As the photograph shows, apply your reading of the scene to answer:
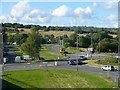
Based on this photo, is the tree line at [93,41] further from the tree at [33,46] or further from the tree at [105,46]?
the tree at [33,46]

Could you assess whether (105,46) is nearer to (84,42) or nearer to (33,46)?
(84,42)

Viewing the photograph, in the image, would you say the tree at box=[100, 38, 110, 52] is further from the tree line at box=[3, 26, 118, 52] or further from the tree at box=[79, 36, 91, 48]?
the tree at box=[79, 36, 91, 48]

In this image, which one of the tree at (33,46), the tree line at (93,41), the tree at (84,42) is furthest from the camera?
the tree at (84,42)

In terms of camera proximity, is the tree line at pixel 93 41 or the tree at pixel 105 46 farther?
the tree line at pixel 93 41

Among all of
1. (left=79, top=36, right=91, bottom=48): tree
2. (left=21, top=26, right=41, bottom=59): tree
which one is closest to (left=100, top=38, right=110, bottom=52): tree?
(left=79, top=36, right=91, bottom=48): tree

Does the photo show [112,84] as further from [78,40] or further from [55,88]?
[78,40]

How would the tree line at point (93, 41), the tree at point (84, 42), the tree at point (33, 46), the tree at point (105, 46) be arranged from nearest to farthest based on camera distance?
the tree at point (33, 46), the tree at point (105, 46), the tree line at point (93, 41), the tree at point (84, 42)

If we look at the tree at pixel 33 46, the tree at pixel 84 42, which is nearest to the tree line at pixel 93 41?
the tree at pixel 84 42

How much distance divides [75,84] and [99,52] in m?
36.4

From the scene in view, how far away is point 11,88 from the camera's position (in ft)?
64.7

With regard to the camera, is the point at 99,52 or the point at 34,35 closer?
the point at 34,35

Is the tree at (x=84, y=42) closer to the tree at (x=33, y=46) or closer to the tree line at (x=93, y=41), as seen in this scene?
the tree line at (x=93, y=41)

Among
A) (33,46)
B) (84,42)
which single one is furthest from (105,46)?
(33,46)

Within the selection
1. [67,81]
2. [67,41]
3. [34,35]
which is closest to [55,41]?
[67,41]
